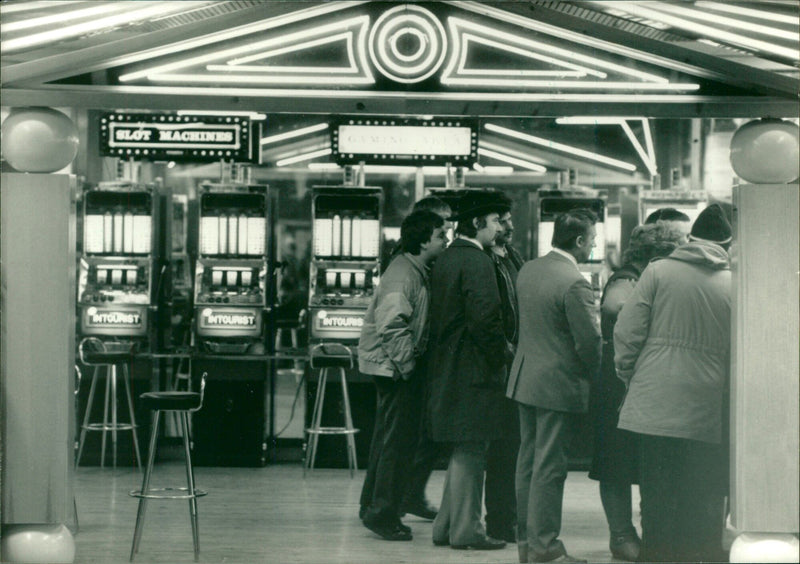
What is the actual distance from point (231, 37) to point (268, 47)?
0.53 feet

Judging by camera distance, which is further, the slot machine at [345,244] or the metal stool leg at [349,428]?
the slot machine at [345,244]

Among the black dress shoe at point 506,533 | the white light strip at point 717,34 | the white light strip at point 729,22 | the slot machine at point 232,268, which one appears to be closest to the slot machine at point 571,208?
the slot machine at point 232,268

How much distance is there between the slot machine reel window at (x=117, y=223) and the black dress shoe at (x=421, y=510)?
317 centimetres

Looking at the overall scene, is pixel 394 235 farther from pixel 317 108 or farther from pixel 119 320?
pixel 317 108

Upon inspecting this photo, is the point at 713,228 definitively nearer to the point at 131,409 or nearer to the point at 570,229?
the point at 570,229

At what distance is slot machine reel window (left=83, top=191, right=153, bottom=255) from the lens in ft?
29.4

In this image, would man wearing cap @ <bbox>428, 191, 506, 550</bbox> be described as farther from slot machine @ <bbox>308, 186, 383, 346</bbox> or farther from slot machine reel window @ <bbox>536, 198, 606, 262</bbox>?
slot machine reel window @ <bbox>536, 198, 606, 262</bbox>

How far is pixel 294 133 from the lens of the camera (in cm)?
1052

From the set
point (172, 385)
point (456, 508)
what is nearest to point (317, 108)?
point (456, 508)

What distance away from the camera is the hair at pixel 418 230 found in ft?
21.5

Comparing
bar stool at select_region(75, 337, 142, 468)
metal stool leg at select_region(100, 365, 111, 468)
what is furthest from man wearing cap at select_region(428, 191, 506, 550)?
metal stool leg at select_region(100, 365, 111, 468)

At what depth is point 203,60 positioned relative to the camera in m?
5.21

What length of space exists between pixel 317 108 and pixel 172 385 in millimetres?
4841

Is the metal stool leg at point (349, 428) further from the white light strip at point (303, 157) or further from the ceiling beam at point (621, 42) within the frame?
the ceiling beam at point (621, 42)
